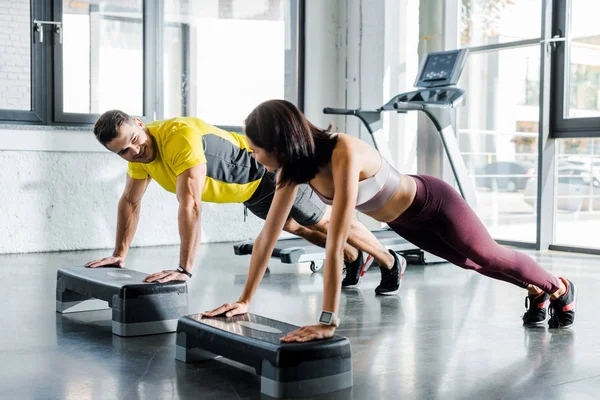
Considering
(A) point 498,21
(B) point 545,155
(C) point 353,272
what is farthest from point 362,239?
(A) point 498,21

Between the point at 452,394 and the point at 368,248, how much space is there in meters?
1.52

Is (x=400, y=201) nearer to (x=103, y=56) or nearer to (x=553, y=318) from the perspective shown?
(x=553, y=318)

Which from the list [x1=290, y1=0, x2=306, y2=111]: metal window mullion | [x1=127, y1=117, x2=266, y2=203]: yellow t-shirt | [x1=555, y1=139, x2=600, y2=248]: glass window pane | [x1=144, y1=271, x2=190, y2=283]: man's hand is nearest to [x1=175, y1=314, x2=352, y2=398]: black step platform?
[x1=144, y1=271, x2=190, y2=283]: man's hand

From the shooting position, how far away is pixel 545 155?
5418 millimetres

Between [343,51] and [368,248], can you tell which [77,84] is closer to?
[343,51]

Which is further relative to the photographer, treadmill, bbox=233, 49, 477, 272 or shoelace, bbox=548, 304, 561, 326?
treadmill, bbox=233, 49, 477, 272

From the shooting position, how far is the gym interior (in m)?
2.12

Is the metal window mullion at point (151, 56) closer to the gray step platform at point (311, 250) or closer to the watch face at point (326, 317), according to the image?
the gray step platform at point (311, 250)

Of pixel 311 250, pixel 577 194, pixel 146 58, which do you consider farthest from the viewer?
pixel 146 58

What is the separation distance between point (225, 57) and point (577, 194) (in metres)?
3.06

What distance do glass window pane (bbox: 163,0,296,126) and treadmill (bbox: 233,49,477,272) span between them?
1.68 m

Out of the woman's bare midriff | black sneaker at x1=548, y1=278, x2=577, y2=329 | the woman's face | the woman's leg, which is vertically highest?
the woman's face

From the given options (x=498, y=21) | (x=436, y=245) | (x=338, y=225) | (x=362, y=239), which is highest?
(x=498, y=21)

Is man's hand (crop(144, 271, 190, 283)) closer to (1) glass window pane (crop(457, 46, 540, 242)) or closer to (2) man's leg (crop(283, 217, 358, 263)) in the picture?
(2) man's leg (crop(283, 217, 358, 263))
